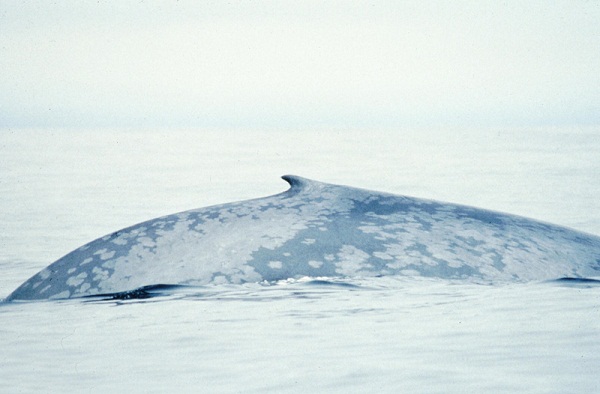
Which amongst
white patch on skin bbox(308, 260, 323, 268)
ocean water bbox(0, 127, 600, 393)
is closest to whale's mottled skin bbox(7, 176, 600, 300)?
white patch on skin bbox(308, 260, 323, 268)

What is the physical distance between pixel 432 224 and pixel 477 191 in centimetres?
2191

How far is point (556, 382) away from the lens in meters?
6.48

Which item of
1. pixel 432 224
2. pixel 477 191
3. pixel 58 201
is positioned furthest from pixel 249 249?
pixel 477 191

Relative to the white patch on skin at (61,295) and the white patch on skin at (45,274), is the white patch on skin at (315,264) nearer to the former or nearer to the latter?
the white patch on skin at (61,295)

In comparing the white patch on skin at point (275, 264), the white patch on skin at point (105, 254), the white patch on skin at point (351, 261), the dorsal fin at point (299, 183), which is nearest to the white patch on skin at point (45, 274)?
the white patch on skin at point (105, 254)

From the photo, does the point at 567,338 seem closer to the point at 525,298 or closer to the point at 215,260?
the point at 525,298

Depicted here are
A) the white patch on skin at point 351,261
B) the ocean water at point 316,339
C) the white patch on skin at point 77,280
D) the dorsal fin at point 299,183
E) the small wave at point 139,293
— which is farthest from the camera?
the dorsal fin at point 299,183

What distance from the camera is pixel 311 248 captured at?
924 cm

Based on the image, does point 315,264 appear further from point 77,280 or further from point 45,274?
point 45,274

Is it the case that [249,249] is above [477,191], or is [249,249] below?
above

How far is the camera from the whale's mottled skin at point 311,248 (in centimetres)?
917

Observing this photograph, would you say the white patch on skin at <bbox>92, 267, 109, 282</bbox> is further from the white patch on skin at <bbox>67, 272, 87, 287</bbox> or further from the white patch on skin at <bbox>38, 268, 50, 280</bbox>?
the white patch on skin at <bbox>38, 268, 50, 280</bbox>

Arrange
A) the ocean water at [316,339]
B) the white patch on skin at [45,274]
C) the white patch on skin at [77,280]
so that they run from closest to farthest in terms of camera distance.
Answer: the ocean water at [316,339] → the white patch on skin at [77,280] → the white patch on skin at [45,274]

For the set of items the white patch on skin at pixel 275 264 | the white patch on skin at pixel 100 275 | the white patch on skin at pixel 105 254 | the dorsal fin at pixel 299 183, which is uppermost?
the dorsal fin at pixel 299 183
